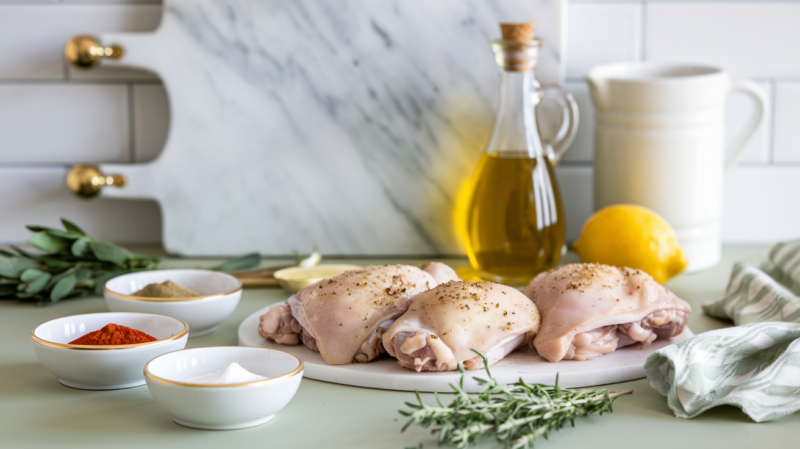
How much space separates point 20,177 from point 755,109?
3.92 feet

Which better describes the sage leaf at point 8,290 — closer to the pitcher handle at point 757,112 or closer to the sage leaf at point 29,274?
the sage leaf at point 29,274

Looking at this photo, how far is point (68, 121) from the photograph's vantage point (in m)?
1.34

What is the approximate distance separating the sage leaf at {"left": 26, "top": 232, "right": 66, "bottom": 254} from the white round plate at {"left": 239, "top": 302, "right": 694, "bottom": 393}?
1.52ft

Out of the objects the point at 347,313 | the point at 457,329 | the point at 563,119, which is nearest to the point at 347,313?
the point at 347,313

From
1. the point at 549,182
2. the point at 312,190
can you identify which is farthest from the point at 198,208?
the point at 549,182

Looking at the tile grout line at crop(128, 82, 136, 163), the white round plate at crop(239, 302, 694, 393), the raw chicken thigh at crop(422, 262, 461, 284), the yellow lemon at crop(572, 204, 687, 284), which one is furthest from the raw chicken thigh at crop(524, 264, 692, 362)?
the tile grout line at crop(128, 82, 136, 163)

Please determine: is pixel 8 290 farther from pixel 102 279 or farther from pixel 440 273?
pixel 440 273

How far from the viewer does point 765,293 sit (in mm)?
934

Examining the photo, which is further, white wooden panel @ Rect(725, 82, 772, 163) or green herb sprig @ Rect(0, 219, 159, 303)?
white wooden panel @ Rect(725, 82, 772, 163)

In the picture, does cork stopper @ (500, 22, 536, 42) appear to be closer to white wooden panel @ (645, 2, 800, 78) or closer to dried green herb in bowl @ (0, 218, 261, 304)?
white wooden panel @ (645, 2, 800, 78)

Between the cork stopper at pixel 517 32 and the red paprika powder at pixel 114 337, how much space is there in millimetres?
612

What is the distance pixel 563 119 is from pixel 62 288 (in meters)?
0.74

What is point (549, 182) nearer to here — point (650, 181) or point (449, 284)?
point (650, 181)

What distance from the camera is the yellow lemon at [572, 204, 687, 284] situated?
3.50ft
